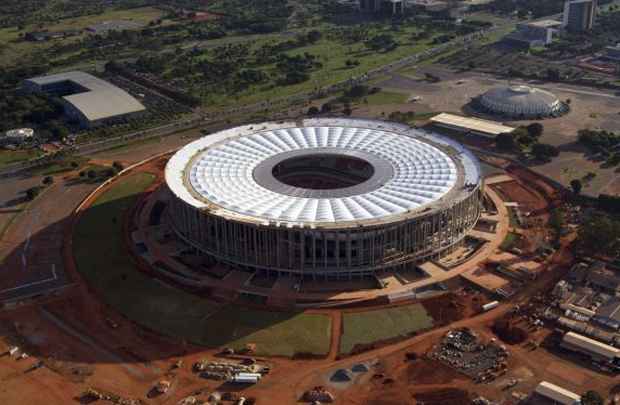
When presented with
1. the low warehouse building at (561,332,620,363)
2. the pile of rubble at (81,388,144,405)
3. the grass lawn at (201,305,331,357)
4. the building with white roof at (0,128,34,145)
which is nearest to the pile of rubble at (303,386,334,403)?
the grass lawn at (201,305,331,357)

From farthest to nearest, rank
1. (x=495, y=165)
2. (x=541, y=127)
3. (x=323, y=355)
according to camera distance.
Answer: (x=541, y=127), (x=495, y=165), (x=323, y=355)

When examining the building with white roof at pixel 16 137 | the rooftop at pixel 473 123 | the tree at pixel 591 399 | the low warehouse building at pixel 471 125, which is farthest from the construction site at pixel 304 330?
the building with white roof at pixel 16 137

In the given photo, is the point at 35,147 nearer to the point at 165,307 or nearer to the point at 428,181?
the point at 165,307

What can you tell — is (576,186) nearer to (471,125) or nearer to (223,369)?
(471,125)

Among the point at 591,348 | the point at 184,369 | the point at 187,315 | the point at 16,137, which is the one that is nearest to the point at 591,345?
the point at 591,348

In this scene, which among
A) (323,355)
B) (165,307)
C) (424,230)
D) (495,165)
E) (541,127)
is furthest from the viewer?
(541,127)

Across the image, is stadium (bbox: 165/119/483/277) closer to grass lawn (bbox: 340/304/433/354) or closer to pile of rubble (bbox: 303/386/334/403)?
grass lawn (bbox: 340/304/433/354)

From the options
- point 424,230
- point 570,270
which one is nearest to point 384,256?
point 424,230
